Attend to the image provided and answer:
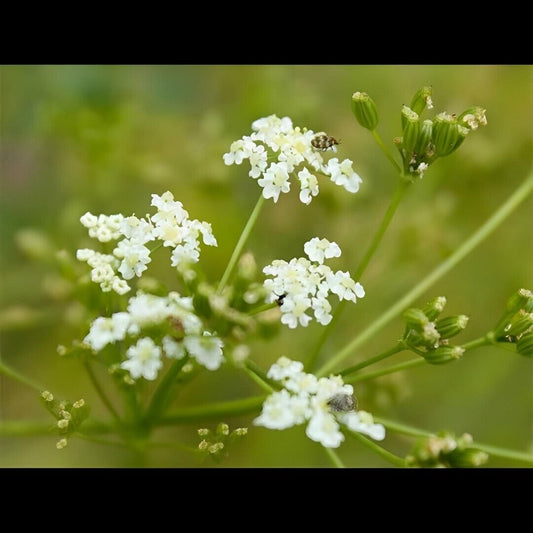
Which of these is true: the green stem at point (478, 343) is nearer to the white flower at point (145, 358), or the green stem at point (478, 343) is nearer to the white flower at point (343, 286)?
the white flower at point (343, 286)

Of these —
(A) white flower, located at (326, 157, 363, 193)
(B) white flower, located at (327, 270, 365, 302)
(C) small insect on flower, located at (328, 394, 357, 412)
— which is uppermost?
(A) white flower, located at (326, 157, 363, 193)

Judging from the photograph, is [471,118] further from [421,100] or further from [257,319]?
[257,319]

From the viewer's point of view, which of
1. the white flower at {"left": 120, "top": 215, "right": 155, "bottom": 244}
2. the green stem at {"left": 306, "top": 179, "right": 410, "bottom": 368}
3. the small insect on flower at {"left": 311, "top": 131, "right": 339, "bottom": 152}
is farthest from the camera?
the small insect on flower at {"left": 311, "top": 131, "right": 339, "bottom": 152}

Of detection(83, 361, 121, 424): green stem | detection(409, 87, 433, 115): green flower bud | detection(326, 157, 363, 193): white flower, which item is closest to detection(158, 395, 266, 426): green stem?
detection(83, 361, 121, 424): green stem

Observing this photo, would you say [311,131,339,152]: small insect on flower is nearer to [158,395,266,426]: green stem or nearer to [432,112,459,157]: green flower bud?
[432,112,459,157]: green flower bud

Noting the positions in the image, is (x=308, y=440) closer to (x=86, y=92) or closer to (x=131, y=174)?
Answer: (x=131, y=174)

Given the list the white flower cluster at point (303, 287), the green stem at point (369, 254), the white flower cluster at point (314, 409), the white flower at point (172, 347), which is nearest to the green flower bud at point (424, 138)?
the green stem at point (369, 254)
